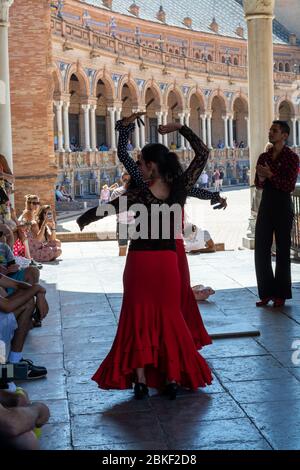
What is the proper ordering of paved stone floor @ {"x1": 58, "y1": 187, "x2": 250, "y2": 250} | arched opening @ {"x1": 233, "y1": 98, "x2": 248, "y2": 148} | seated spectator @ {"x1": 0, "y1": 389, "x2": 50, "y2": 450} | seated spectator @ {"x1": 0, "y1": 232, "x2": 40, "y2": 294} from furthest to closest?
1. arched opening @ {"x1": 233, "y1": 98, "x2": 248, "y2": 148}
2. paved stone floor @ {"x1": 58, "y1": 187, "x2": 250, "y2": 250}
3. seated spectator @ {"x1": 0, "y1": 232, "x2": 40, "y2": 294}
4. seated spectator @ {"x1": 0, "y1": 389, "x2": 50, "y2": 450}

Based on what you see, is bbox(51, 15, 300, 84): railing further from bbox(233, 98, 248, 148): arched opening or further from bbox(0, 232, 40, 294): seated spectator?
bbox(0, 232, 40, 294): seated spectator

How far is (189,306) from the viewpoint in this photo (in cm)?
625

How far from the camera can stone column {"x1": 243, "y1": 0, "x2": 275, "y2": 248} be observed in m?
13.5

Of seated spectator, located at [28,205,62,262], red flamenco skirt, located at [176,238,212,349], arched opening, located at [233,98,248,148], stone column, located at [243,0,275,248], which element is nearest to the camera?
red flamenco skirt, located at [176,238,212,349]

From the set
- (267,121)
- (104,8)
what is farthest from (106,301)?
(104,8)

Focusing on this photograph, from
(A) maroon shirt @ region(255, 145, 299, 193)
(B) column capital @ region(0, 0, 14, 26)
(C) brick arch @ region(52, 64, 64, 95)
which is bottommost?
(A) maroon shirt @ region(255, 145, 299, 193)

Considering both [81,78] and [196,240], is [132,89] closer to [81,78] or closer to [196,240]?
[81,78]

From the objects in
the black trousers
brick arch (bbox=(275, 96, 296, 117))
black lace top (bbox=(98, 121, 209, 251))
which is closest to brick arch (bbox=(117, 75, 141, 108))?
brick arch (bbox=(275, 96, 296, 117))

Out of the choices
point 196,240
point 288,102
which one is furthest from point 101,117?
point 196,240

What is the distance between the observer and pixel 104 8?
5056 centimetres

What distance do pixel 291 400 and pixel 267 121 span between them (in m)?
8.67

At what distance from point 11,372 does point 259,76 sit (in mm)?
9630
